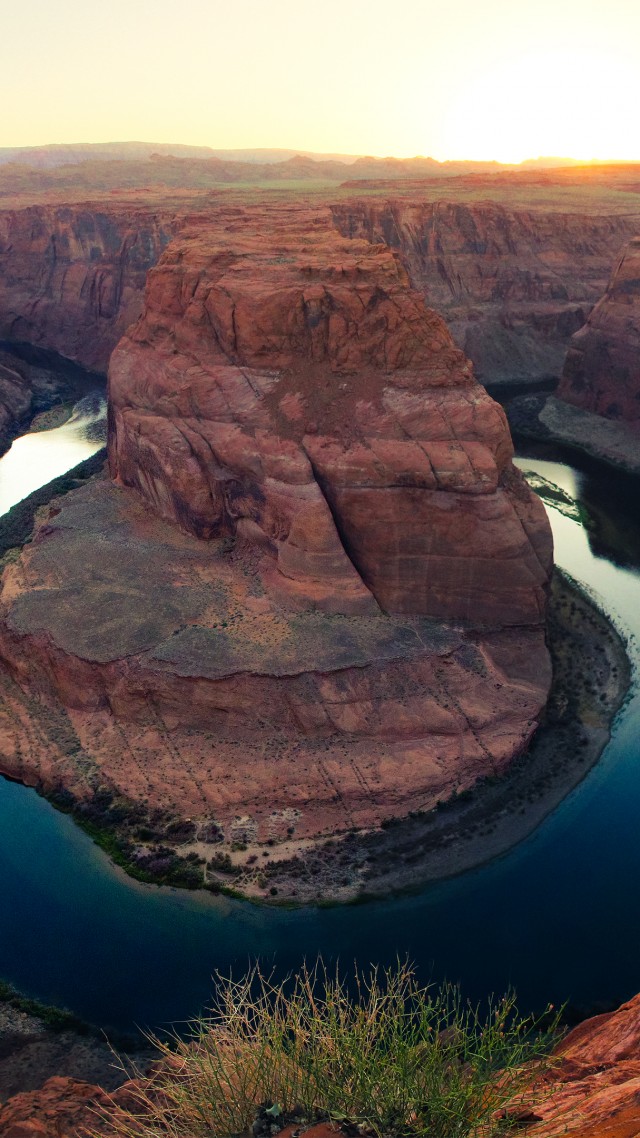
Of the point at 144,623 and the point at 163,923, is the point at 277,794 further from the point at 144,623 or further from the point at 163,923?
the point at 144,623

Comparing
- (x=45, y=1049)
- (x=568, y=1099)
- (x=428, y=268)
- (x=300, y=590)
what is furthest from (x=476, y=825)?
(x=428, y=268)

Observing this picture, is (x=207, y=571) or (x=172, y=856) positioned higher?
(x=207, y=571)

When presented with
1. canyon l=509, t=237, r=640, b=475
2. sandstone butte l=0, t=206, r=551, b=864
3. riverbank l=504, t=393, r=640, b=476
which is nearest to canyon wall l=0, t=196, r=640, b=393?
riverbank l=504, t=393, r=640, b=476

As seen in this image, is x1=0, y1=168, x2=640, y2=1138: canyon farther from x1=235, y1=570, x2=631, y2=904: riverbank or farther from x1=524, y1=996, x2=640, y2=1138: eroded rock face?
x1=524, y1=996, x2=640, y2=1138: eroded rock face

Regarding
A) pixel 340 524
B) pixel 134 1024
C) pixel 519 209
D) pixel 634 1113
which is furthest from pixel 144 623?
pixel 519 209

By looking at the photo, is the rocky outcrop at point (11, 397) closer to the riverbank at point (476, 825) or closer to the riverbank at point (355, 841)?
the riverbank at point (355, 841)

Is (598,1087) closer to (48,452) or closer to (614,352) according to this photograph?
(48,452)

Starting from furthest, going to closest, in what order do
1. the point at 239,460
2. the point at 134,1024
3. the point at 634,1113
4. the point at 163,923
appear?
the point at 239,460 < the point at 163,923 < the point at 134,1024 < the point at 634,1113
